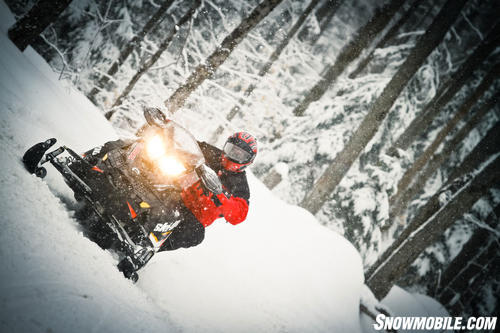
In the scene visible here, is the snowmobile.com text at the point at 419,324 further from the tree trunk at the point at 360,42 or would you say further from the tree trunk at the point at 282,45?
the tree trunk at the point at 282,45

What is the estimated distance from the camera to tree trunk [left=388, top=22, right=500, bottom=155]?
8742 millimetres

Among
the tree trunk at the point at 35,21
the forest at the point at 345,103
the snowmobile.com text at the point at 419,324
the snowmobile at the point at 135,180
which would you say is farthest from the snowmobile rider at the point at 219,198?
the snowmobile.com text at the point at 419,324

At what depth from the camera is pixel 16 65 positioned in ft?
13.5

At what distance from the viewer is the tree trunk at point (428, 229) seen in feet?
24.5

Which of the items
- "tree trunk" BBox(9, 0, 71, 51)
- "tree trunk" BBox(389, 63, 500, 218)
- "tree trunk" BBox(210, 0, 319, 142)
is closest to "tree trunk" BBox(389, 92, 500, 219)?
"tree trunk" BBox(389, 63, 500, 218)

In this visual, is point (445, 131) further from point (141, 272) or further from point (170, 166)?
point (141, 272)

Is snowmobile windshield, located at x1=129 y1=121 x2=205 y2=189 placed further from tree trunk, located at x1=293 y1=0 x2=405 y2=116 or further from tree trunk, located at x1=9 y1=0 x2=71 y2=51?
tree trunk, located at x1=293 y1=0 x2=405 y2=116

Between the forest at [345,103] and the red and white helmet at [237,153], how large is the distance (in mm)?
3511

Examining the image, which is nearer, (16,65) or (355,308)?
(16,65)

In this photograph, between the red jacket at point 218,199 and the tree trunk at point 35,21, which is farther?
the tree trunk at point 35,21

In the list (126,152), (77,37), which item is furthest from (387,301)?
(77,37)

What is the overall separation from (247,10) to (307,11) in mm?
3784

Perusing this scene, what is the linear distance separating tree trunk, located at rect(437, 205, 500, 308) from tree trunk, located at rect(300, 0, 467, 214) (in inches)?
350

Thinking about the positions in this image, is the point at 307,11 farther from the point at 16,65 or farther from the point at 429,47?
the point at 16,65
